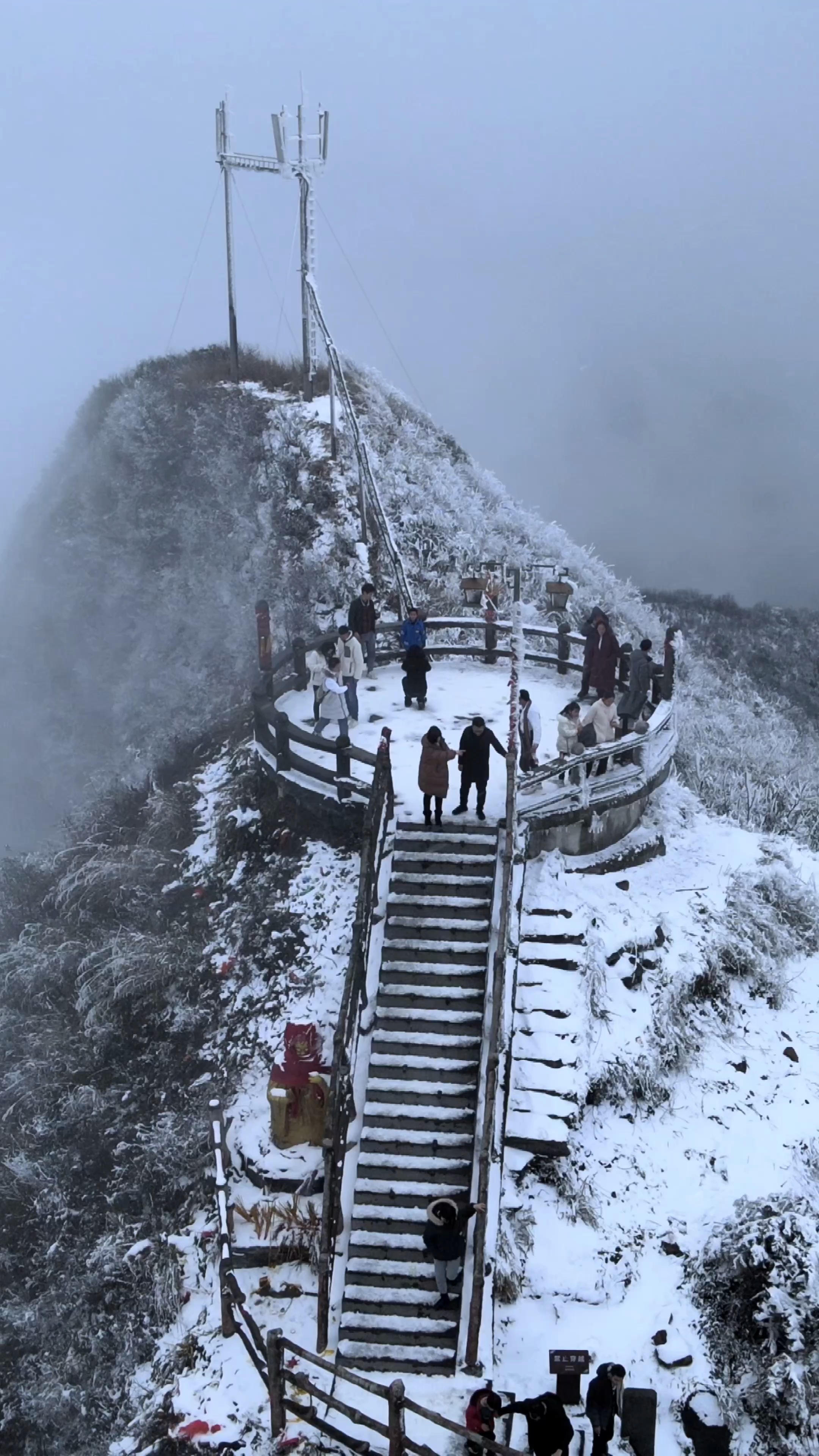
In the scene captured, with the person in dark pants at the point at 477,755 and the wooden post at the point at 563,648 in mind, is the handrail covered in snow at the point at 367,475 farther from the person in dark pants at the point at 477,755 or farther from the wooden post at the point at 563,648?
the person in dark pants at the point at 477,755

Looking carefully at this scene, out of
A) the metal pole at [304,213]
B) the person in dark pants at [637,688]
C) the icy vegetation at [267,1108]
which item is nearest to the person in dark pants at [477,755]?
the icy vegetation at [267,1108]

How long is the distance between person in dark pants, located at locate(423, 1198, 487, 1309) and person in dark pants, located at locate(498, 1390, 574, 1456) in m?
1.31

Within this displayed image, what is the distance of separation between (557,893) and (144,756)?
14637 millimetres

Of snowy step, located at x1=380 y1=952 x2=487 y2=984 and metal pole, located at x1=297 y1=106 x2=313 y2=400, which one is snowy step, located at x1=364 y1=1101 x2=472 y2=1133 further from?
metal pole, located at x1=297 y1=106 x2=313 y2=400

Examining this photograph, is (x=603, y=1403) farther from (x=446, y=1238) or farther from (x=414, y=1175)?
(x=414, y=1175)

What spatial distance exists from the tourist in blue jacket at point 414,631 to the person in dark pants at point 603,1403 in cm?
1074

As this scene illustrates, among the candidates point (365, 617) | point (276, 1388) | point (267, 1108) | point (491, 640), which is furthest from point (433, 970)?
point (491, 640)

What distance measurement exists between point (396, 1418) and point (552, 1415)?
4.25 feet

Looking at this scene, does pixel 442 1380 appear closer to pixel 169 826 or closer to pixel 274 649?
pixel 169 826

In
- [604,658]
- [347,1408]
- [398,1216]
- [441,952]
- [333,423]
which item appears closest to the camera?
[347,1408]

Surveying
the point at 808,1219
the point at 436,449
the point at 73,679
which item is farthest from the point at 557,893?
the point at 73,679

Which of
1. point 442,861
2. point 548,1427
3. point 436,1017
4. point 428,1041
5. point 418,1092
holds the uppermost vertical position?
point 442,861

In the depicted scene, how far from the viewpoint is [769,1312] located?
978 centimetres

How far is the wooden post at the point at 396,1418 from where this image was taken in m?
7.97
